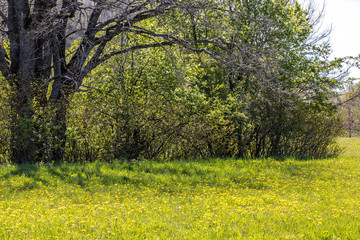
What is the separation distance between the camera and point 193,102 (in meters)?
11.8

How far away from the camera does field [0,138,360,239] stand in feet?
17.7

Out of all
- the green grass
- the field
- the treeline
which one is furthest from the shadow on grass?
the green grass

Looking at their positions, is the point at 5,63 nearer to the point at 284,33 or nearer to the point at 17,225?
the point at 17,225

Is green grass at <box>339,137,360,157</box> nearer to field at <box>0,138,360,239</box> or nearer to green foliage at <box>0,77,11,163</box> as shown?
field at <box>0,138,360,239</box>

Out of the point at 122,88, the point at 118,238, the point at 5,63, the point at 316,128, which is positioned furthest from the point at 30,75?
the point at 316,128

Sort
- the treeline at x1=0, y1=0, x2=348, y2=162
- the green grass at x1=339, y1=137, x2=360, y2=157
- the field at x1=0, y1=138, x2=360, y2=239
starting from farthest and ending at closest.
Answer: the green grass at x1=339, y1=137, x2=360, y2=157 → the treeline at x1=0, y1=0, x2=348, y2=162 → the field at x1=0, y1=138, x2=360, y2=239

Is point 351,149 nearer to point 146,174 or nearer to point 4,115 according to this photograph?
point 146,174

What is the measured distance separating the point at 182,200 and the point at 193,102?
16.2ft

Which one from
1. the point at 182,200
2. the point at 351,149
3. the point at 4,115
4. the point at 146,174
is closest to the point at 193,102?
the point at 146,174

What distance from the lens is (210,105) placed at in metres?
12.9

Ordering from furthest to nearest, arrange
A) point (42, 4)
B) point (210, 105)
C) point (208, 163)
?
1. point (210, 105)
2. point (42, 4)
3. point (208, 163)

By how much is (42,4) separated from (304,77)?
9831 millimetres

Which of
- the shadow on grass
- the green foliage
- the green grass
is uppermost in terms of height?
the green foliage

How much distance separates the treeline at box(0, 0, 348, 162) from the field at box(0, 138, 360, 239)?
4.63 ft
